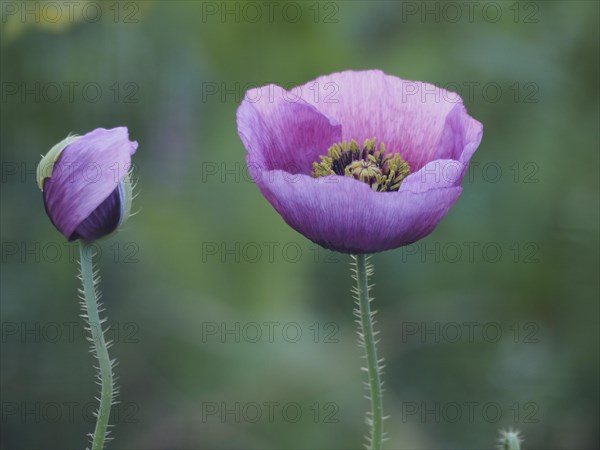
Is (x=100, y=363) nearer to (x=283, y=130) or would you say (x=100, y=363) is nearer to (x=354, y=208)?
(x=354, y=208)

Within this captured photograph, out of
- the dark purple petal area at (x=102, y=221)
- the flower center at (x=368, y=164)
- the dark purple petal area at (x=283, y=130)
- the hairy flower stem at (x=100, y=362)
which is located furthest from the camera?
the flower center at (x=368, y=164)

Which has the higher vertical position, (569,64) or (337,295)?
(569,64)

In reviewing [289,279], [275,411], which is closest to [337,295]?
[289,279]

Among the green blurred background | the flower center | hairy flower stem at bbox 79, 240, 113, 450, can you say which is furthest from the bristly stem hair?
the green blurred background

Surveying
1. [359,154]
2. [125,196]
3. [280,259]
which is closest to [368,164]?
[359,154]

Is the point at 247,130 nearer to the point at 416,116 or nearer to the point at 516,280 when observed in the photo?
the point at 416,116

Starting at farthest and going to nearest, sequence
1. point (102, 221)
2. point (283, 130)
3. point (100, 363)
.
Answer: point (283, 130)
point (102, 221)
point (100, 363)

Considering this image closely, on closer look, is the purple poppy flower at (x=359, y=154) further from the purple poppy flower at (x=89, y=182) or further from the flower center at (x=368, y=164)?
the purple poppy flower at (x=89, y=182)

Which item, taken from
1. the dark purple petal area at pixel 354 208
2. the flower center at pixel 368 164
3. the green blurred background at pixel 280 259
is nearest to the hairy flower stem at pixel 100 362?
the dark purple petal area at pixel 354 208
